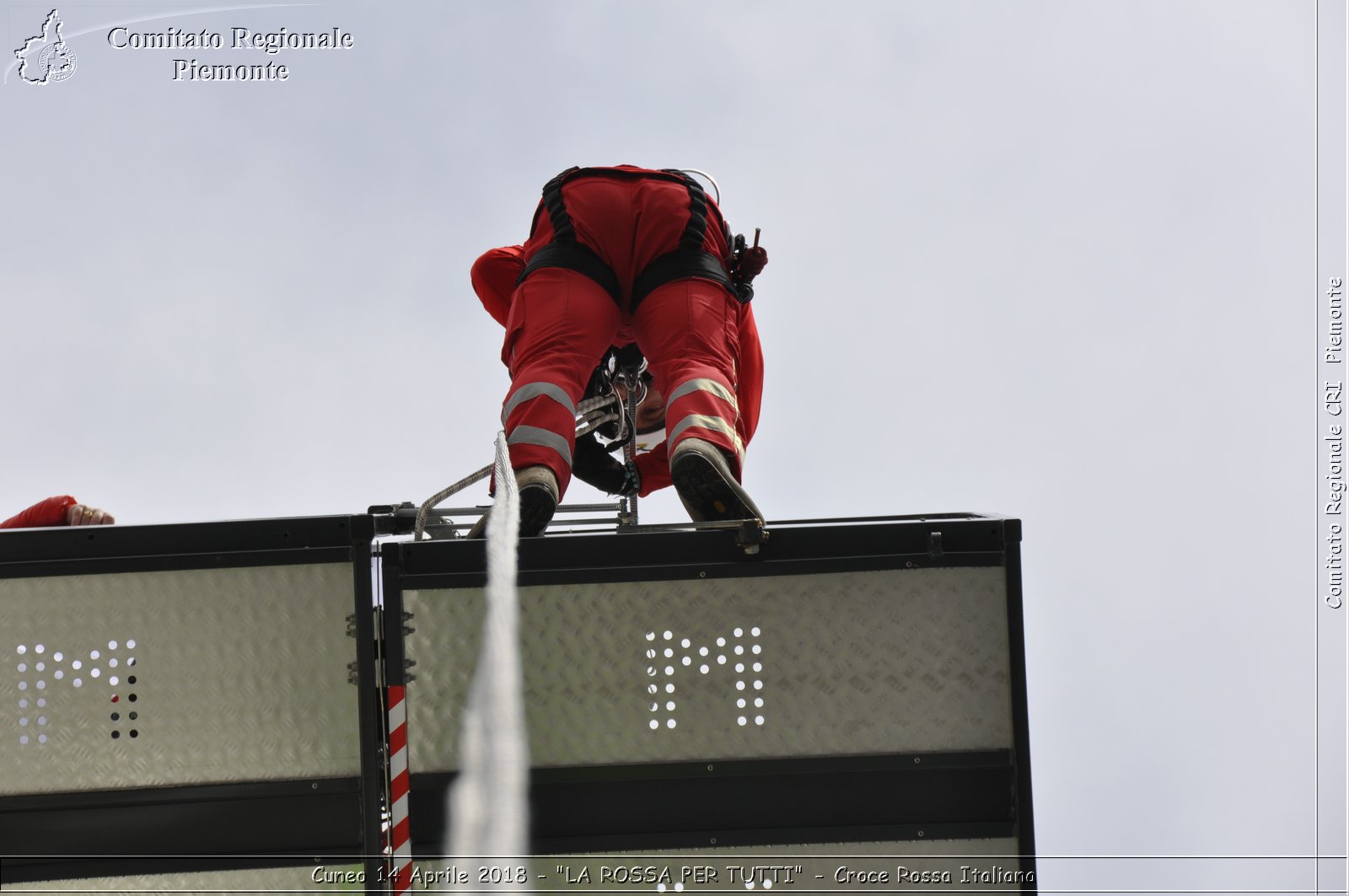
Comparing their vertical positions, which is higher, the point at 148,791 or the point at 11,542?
the point at 11,542

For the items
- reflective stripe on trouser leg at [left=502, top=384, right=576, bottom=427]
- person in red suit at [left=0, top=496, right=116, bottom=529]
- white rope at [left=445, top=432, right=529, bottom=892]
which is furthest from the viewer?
person in red suit at [left=0, top=496, right=116, bottom=529]

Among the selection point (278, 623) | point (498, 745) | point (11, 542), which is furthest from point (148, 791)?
point (498, 745)

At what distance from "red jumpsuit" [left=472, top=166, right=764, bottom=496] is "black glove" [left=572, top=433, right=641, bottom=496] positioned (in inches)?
24.3

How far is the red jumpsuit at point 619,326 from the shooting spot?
3.14 m

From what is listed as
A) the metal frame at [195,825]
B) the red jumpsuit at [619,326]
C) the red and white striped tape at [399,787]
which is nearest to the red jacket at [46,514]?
the metal frame at [195,825]

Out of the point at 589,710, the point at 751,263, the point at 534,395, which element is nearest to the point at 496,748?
the point at 589,710

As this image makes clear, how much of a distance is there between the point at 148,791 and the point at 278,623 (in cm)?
47

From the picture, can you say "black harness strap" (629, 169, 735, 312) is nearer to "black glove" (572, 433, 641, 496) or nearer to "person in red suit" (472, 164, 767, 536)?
"person in red suit" (472, 164, 767, 536)

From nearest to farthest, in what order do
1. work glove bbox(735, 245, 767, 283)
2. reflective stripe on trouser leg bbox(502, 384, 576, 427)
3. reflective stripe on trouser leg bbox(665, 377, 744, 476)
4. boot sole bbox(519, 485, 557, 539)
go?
Result: 1. boot sole bbox(519, 485, 557, 539)
2. reflective stripe on trouser leg bbox(665, 377, 744, 476)
3. reflective stripe on trouser leg bbox(502, 384, 576, 427)
4. work glove bbox(735, 245, 767, 283)

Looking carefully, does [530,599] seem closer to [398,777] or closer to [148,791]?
[398,777]

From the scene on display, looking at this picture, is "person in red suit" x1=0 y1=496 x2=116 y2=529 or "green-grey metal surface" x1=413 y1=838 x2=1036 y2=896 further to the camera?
"person in red suit" x1=0 y1=496 x2=116 y2=529

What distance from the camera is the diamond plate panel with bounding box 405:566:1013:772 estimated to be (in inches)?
96.4

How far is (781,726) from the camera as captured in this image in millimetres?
2459

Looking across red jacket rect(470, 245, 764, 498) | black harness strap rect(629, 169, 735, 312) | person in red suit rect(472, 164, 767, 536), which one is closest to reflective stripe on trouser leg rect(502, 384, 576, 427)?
person in red suit rect(472, 164, 767, 536)
